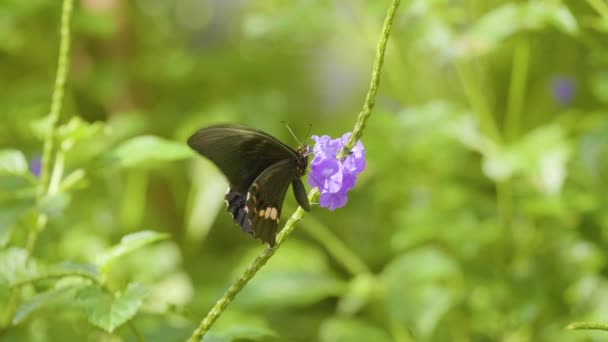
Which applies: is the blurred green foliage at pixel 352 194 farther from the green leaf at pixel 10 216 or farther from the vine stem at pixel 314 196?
the vine stem at pixel 314 196

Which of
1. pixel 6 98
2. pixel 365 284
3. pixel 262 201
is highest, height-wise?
pixel 365 284

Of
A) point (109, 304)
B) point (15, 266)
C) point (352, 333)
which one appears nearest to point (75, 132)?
point (15, 266)

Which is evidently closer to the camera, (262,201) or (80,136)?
(262,201)

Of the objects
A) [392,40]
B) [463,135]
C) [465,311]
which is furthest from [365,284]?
[392,40]

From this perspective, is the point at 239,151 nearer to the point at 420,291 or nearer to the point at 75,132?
the point at 75,132

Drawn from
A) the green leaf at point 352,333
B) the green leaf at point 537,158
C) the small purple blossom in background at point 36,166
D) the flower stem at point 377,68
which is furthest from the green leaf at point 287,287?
the flower stem at point 377,68

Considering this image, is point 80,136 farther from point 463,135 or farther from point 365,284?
point 463,135

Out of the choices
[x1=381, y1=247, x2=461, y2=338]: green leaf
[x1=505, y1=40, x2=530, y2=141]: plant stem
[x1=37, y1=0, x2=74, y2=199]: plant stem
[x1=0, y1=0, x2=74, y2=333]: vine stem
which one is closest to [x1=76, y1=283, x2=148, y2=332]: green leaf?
[x1=0, y1=0, x2=74, y2=333]: vine stem

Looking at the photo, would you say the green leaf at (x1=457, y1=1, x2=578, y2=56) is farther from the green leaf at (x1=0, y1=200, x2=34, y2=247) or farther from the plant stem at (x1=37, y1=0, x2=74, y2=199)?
the green leaf at (x1=0, y1=200, x2=34, y2=247)
